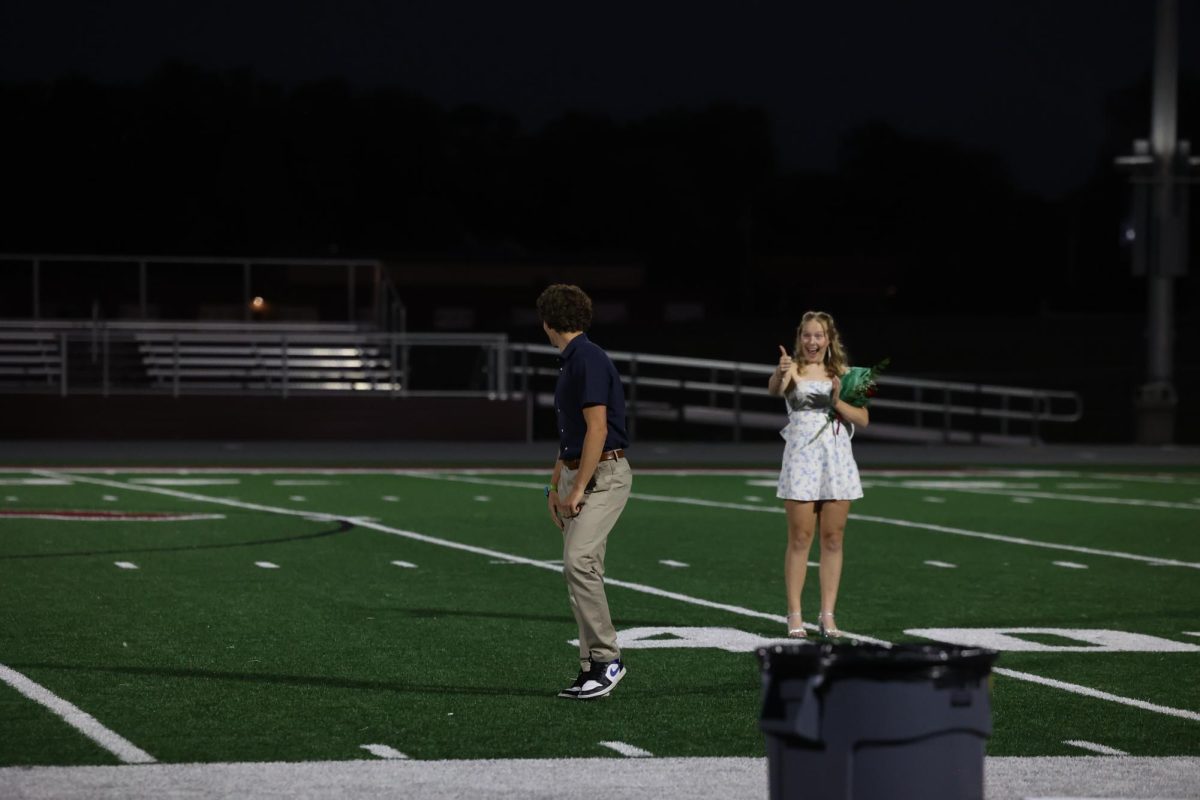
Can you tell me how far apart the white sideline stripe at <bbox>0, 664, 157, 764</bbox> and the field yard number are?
4.44 m

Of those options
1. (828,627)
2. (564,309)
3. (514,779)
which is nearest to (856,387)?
(828,627)

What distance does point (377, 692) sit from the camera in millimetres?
9102

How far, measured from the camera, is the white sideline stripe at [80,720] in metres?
7.58

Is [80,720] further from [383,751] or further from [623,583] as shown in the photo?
[623,583]

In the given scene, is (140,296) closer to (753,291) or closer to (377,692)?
(377,692)

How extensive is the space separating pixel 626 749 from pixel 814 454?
3536 mm

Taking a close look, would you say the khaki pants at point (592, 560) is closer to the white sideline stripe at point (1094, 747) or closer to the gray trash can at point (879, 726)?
the white sideline stripe at point (1094, 747)

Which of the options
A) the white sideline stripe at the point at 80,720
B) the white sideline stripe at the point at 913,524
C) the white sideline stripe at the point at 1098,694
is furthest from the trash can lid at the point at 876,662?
the white sideline stripe at the point at 913,524

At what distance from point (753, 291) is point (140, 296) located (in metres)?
61.6

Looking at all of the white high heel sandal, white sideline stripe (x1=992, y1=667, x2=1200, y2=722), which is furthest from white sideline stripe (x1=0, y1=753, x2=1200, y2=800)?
the white high heel sandal

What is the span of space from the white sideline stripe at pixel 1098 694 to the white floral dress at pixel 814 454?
147 centimetres

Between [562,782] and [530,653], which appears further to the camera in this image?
[530,653]

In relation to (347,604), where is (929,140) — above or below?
above

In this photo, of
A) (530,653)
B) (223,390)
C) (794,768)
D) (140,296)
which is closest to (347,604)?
(530,653)
